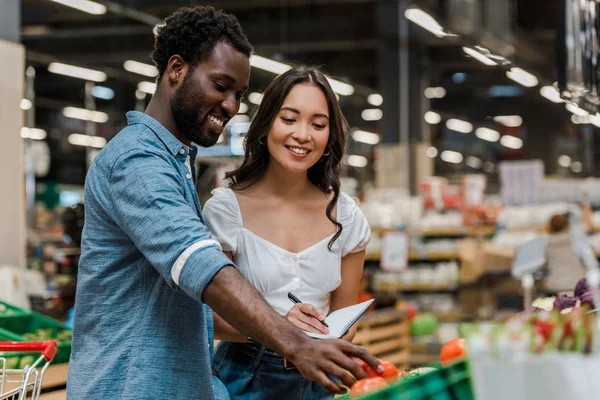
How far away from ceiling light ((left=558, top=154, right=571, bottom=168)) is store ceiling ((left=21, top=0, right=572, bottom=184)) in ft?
4.07

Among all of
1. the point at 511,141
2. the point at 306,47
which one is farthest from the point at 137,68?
the point at 511,141

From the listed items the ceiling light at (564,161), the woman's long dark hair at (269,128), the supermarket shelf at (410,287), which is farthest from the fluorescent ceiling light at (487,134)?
the woman's long dark hair at (269,128)

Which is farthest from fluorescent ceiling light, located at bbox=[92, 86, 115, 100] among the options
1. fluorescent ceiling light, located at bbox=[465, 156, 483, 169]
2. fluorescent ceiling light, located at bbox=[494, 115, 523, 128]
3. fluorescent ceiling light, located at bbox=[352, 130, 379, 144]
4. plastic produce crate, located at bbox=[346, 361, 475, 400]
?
plastic produce crate, located at bbox=[346, 361, 475, 400]

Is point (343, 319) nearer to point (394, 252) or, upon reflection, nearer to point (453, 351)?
point (453, 351)

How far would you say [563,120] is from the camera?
1781cm

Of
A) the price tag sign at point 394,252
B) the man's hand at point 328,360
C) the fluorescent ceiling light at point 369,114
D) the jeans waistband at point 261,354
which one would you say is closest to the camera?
the man's hand at point 328,360

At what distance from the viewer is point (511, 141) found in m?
18.2

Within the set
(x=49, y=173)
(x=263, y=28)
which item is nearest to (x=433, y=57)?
(x=263, y=28)

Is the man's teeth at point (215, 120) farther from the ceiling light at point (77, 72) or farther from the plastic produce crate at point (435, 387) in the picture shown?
the ceiling light at point (77, 72)

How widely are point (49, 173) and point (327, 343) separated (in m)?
23.8

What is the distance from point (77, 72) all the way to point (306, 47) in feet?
13.6

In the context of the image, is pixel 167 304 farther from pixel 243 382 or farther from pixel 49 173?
pixel 49 173

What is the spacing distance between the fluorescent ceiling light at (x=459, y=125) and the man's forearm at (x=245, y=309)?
16.3 metres

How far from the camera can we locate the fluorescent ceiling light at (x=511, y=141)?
18.0m
